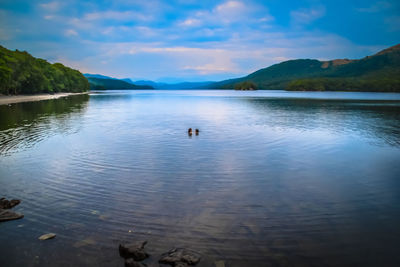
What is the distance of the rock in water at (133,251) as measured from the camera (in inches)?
294

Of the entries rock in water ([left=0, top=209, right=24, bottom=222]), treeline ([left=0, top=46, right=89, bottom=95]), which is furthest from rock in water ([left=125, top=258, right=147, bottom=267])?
treeline ([left=0, top=46, right=89, bottom=95])

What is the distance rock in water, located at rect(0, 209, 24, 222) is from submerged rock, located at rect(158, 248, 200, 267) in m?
6.28

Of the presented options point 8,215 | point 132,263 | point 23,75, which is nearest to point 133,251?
point 132,263

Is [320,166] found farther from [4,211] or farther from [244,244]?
[4,211]

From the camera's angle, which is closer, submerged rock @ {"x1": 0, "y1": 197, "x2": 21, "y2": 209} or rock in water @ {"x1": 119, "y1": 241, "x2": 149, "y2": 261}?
rock in water @ {"x1": 119, "y1": 241, "x2": 149, "y2": 261}

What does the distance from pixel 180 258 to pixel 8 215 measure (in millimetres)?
7217

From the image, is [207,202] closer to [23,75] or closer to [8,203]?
[8,203]

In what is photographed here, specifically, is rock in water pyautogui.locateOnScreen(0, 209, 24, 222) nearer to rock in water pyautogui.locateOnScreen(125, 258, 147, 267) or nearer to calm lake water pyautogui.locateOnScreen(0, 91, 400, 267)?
calm lake water pyautogui.locateOnScreen(0, 91, 400, 267)

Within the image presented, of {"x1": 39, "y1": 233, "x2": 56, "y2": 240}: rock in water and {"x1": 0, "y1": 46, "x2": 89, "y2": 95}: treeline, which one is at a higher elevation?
{"x1": 0, "y1": 46, "x2": 89, "y2": 95}: treeline

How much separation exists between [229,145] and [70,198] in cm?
1532

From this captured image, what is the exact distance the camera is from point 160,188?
13148 millimetres

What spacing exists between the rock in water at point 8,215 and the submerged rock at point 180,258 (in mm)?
6283

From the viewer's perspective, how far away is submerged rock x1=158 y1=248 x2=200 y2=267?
7291mm

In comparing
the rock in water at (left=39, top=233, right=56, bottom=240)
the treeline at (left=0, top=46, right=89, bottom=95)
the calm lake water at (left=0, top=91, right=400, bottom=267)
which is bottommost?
the calm lake water at (left=0, top=91, right=400, bottom=267)
